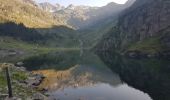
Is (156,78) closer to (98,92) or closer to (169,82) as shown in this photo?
(169,82)

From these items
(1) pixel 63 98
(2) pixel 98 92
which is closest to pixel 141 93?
(2) pixel 98 92

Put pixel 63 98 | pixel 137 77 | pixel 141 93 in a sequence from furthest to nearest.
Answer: pixel 137 77, pixel 141 93, pixel 63 98

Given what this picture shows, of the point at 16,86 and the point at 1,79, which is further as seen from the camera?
the point at 1,79

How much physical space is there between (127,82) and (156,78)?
10.8 m

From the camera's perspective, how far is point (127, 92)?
9444 centimetres

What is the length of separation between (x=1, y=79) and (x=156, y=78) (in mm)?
55773

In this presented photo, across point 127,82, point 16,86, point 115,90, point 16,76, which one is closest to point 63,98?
point 16,86

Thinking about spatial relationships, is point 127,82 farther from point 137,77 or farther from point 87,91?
point 87,91

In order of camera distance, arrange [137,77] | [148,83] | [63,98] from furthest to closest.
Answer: [137,77] < [148,83] < [63,98]

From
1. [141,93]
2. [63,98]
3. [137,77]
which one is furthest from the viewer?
[137,77]

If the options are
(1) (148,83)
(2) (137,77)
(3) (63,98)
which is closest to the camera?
(3) (63,98)

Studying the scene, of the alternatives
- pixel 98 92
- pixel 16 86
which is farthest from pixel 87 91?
pixel 16 86

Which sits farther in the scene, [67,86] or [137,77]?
[137,77]

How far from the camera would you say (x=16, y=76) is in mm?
106688
